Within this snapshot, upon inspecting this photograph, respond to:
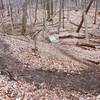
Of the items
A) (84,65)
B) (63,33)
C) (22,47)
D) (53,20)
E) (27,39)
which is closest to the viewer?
A: (84,65)

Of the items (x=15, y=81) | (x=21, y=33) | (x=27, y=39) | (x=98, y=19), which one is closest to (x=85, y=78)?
(x=15, y=81)

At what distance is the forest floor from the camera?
875 centimetres

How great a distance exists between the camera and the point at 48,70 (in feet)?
35.0

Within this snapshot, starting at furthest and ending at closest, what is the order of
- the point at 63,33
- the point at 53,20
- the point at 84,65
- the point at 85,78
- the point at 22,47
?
the point at 53,20, the point at 63,33, the point at 22,47, the point at 84,65, the point at 85,78

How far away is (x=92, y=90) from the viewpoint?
9.05m

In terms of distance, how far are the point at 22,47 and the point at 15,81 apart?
357 centimetres

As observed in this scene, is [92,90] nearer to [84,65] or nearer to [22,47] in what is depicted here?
[84,65]

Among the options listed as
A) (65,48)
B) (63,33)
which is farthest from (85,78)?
(63,33)

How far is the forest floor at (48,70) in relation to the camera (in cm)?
875

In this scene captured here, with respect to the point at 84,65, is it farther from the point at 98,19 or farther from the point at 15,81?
the point at 98,19

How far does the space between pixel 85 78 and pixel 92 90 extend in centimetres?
104

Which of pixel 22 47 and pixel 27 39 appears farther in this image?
pixel 27 39

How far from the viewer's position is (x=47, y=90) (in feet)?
29.4

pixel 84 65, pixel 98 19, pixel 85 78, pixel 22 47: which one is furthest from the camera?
pixel 98 19
